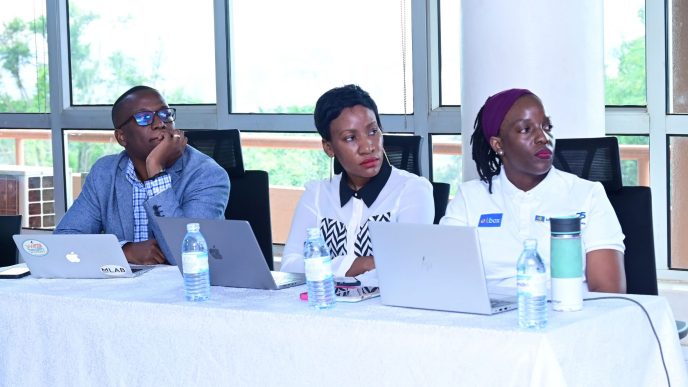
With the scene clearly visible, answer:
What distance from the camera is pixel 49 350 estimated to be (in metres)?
2.78

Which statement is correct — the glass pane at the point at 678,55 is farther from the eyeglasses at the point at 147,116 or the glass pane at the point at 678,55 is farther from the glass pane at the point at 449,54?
the eyeglasses at the point at 147,116

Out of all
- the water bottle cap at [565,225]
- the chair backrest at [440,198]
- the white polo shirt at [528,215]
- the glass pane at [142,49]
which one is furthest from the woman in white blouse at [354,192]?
the glass pane at [142,49]

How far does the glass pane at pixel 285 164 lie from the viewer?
5598 millimetres

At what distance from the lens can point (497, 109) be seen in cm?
302

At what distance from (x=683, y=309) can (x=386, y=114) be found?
1712 mm

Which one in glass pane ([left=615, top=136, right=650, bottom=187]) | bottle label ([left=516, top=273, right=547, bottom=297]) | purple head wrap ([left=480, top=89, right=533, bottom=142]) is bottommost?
bottle label ([left=516, top=273, right=547, bottom=297])

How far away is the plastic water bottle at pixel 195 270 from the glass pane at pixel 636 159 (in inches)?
99.7

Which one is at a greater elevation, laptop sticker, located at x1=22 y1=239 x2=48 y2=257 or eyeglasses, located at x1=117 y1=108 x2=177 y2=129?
eyeglasses, located at x1=117 y1=108 x2=177 y2=129

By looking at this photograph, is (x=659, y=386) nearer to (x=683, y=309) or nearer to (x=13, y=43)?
(x=683, y=309)

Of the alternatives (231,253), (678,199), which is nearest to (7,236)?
(231,253)

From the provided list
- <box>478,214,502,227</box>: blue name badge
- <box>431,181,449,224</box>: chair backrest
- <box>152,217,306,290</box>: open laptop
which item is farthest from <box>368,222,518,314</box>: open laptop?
<box>431,181,449,224</box>: chair backrest

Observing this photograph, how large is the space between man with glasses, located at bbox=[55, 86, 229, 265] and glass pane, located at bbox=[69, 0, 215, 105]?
7.24 ft

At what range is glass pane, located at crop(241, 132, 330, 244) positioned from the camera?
5.60 meters

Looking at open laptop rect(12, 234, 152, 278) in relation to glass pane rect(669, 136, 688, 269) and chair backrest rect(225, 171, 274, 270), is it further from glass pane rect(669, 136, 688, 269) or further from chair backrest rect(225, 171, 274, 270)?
glass pane rect(669, 136, 688, 269)
